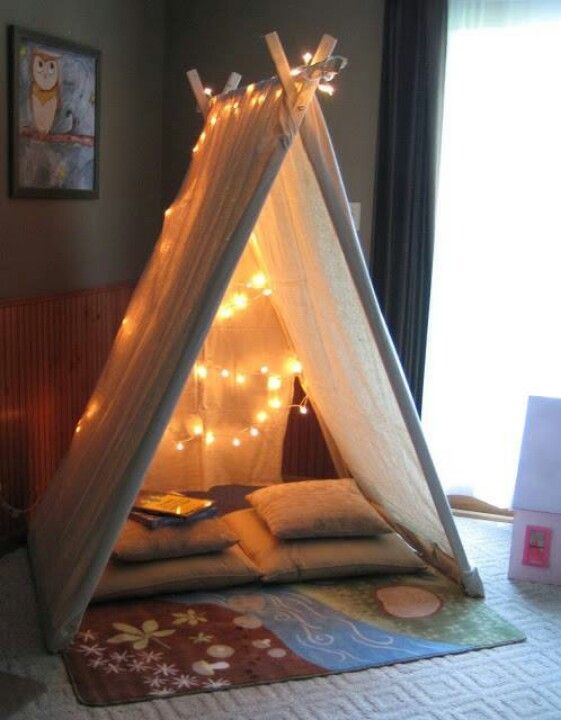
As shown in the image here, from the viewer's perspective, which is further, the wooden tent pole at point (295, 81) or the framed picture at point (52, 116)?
the framed picture at point (52, 116)

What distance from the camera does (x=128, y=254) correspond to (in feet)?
14.2

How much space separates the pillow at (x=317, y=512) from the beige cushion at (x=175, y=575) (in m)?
0.21

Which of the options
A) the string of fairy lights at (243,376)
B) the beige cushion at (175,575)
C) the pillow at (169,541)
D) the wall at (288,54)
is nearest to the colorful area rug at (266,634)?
the beige cushion at (175,575)

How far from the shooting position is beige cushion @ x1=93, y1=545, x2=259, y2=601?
3.15m

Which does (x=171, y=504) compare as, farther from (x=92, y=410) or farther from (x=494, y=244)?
(x=494, y=244)

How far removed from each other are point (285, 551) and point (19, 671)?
40.2 inches

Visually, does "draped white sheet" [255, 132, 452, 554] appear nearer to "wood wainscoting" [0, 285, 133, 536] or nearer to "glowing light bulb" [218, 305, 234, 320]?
"glowing light bulb" [218, 305, 234, 320]

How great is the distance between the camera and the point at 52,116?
3.62 m

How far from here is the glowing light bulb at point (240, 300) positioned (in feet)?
12.8

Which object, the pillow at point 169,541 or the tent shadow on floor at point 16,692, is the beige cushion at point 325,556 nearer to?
the pillow at point 169,541

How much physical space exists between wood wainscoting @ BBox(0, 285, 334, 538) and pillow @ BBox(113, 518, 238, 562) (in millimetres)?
560

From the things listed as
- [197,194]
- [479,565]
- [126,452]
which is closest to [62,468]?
[126,452]

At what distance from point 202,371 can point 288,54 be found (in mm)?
1460

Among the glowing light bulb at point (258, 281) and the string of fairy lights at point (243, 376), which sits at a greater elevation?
the glowing light bulb at point (258, 281)
